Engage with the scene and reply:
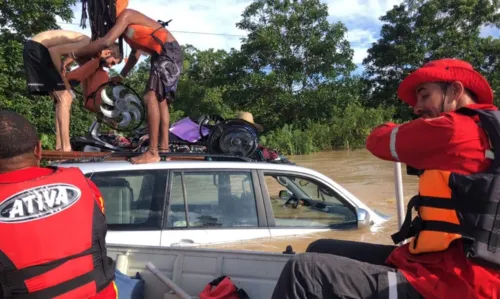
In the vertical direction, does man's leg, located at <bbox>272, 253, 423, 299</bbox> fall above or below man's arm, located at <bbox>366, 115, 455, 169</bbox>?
below

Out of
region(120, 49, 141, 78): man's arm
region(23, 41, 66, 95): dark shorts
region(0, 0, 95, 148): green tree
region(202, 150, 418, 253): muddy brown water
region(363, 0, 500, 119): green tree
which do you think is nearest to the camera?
region(202, 150, 418, 253): muddy brown water

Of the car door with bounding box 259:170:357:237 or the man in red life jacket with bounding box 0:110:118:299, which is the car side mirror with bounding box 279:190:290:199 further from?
the man in red life jacket with bounding box 0:110:118:299

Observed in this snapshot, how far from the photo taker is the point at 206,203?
14.4 feet

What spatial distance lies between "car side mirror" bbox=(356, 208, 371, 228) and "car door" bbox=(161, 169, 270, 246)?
3.12ft

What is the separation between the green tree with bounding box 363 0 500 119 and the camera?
1103 inches

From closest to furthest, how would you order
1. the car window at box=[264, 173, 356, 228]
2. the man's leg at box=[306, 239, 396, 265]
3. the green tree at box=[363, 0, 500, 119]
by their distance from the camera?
the man's leg at box=[306, 239, 396, 265]
the car window at box=[264, 173, 356, 228]
the green tree at box=[363, 0, 500, 119]

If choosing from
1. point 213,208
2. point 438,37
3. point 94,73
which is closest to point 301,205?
point 213,208

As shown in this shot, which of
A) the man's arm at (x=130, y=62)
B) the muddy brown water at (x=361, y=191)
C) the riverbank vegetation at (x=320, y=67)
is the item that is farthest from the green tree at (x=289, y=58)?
the man's arm at (x=130, y=62)

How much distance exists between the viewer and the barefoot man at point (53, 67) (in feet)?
17.0

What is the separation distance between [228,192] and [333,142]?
2167 cm

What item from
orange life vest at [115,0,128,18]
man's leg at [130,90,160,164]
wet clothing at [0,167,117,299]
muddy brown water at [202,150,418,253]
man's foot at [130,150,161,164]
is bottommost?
muddy brown water at [202,150,418,253]

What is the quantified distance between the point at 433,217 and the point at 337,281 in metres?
0.49

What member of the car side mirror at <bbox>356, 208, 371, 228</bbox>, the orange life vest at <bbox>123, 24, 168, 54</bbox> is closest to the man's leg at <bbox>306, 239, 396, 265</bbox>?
the car side mirror at <bbox>356, 208, 371, 228</bbox>

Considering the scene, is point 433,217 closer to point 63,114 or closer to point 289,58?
point 63,114
